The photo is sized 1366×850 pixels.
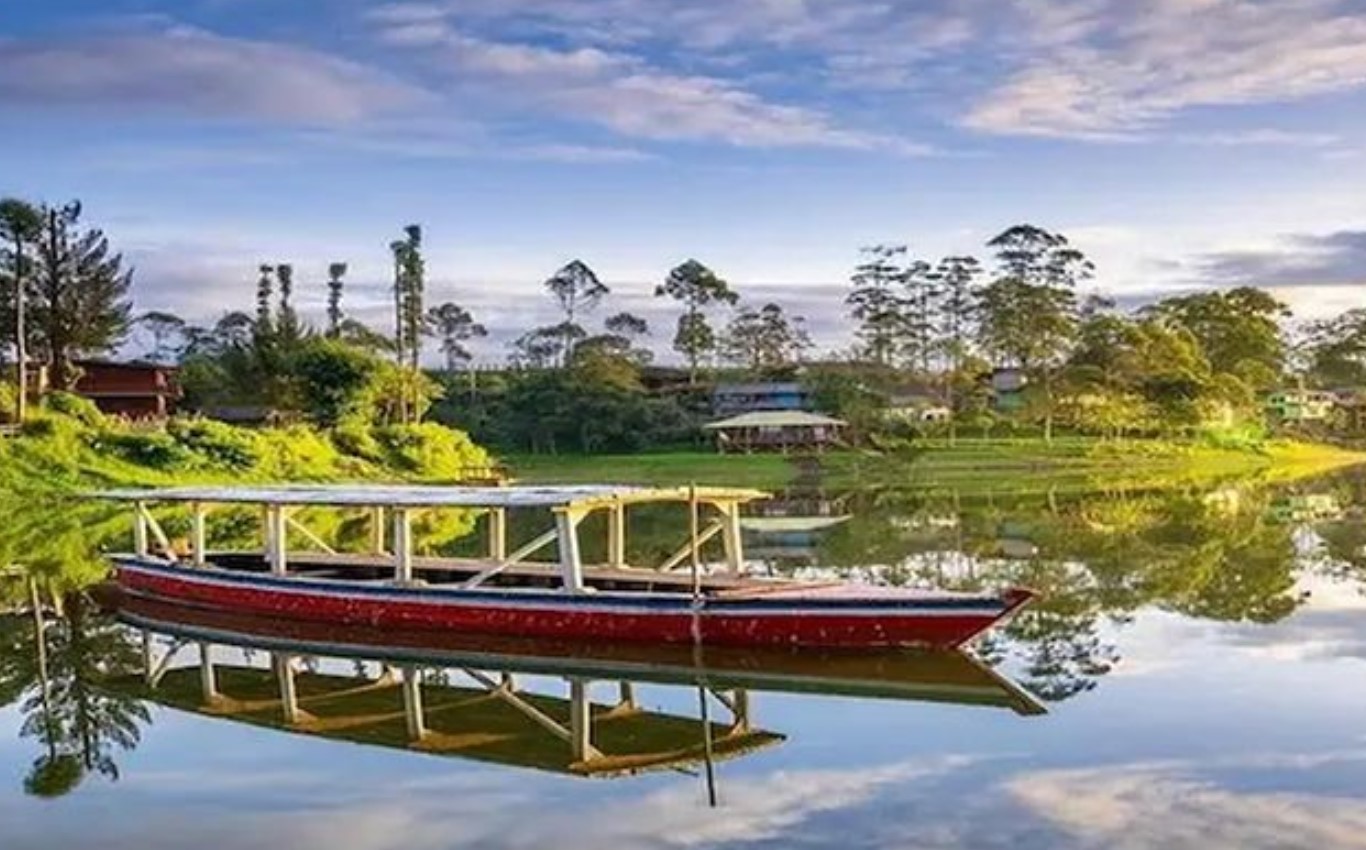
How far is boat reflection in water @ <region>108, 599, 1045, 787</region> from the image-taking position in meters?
13.6

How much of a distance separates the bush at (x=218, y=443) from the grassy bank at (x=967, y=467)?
1151 cm

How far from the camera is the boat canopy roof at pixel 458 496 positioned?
1930 centimetres

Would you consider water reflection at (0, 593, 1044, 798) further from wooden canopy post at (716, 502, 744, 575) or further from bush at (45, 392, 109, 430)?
bush at (45, 392, 109, 430)

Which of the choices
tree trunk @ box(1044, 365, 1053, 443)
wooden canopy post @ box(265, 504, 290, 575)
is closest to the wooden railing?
tree trunk @ box(1044, 365, 1053, 443)

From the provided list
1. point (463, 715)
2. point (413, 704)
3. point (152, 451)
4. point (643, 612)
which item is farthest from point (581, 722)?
point (152, 451)

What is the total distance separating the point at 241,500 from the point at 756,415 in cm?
5043

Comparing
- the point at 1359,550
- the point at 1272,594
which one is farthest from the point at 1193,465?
the point at 1272,594

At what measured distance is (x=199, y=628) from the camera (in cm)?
2152

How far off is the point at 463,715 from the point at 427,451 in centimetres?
4670

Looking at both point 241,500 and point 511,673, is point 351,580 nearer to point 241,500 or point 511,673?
point 241,500

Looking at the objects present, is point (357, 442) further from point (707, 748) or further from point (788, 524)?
point (707, 748)

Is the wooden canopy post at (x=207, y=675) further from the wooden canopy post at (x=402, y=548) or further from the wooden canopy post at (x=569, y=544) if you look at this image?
the wooden canopy post at (x=569, y=544)

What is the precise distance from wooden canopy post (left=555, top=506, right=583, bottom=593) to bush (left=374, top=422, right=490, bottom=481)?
1499 inches

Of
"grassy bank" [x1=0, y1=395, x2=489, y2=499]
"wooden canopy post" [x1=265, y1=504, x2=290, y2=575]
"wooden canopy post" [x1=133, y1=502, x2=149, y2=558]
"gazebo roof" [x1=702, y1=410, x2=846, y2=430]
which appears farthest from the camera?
"gazebo roof" [x1=702, y1=410, x2=846, y2=430]
